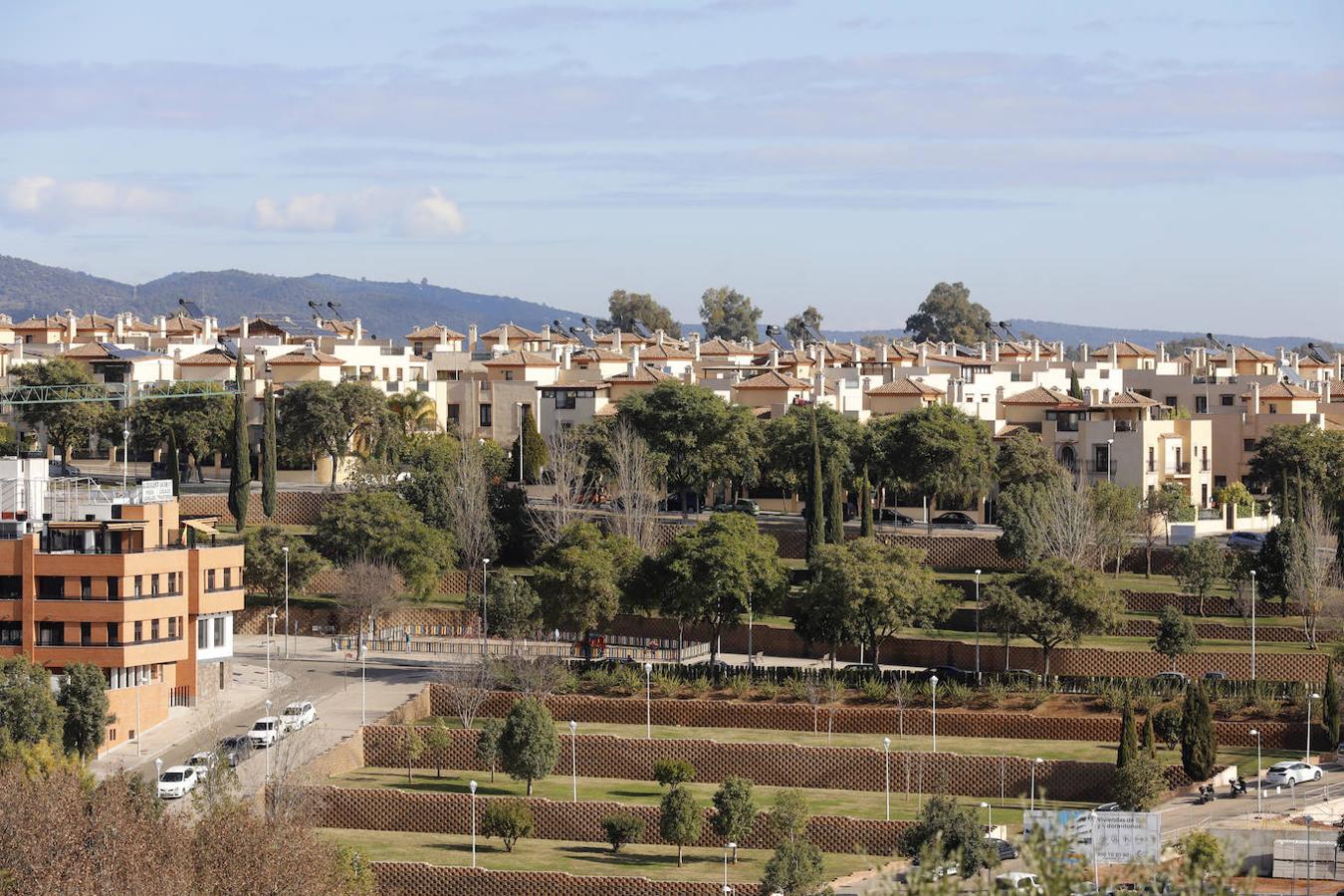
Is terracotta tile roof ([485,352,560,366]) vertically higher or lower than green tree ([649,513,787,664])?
Answer: higher

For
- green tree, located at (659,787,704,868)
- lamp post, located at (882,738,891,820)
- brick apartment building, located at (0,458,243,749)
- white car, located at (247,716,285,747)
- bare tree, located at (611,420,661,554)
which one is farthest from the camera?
bare tree, located at (611,420,661,554)

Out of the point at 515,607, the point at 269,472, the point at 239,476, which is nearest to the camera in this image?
the point at 515,607

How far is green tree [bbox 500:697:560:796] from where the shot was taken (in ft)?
200

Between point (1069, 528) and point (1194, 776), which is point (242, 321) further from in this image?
point (1194, 776)

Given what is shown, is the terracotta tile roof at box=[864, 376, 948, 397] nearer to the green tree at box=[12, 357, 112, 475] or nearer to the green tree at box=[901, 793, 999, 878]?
the green tree at box=[12, 357, 112, 475]

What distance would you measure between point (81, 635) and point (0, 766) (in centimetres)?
1249

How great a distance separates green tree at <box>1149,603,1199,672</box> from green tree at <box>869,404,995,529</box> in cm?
1810

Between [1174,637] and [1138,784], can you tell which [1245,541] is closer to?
[1174,637]

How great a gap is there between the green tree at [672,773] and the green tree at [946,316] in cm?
12961

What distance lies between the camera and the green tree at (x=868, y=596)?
69062 millimetres

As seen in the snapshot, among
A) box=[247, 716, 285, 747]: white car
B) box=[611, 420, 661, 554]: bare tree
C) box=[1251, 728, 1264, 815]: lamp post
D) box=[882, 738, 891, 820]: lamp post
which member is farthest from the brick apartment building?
box=[1251, 728, 1264, 815]: lamp post

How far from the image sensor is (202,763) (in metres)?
61.5

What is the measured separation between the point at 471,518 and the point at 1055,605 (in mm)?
23407

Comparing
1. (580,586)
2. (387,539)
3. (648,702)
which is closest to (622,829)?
(648,702)
